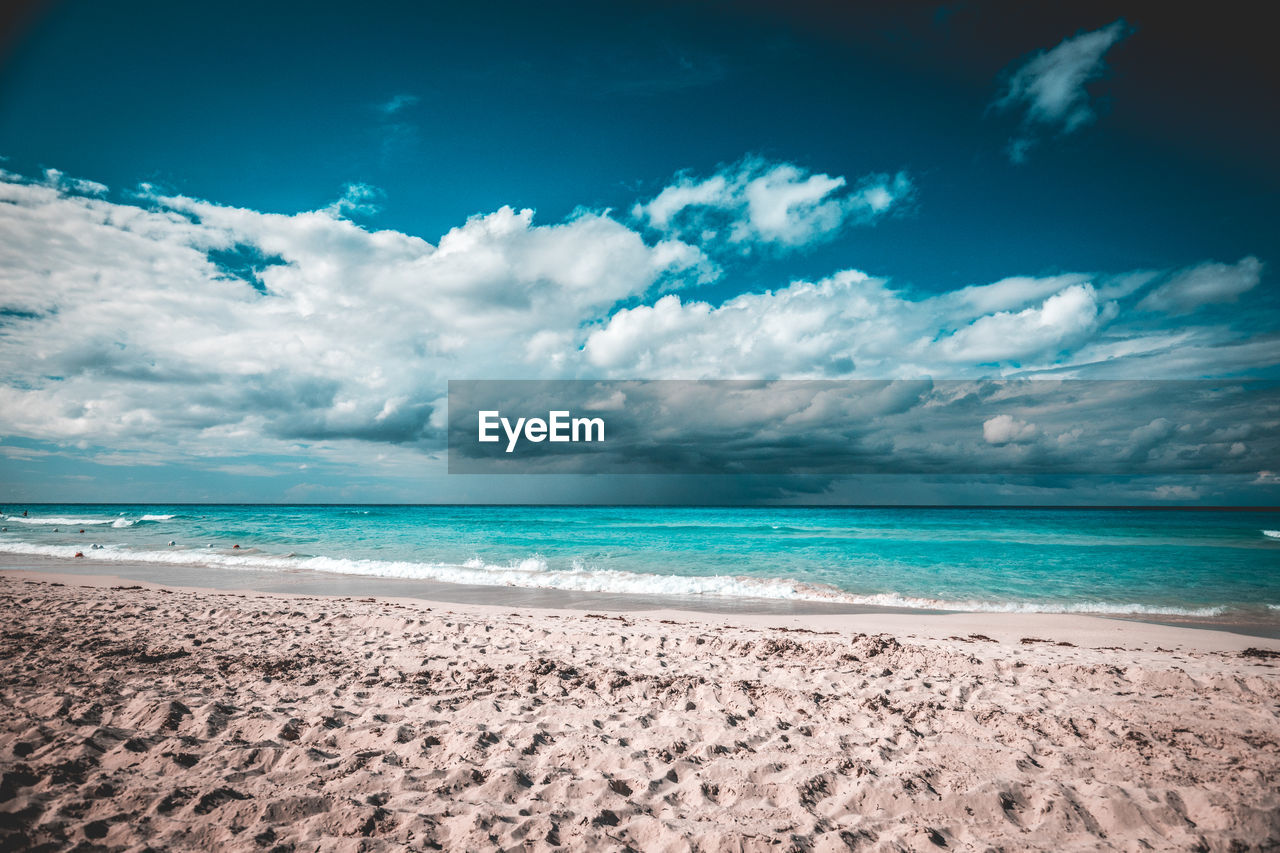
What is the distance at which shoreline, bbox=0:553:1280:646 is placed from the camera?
11.4m

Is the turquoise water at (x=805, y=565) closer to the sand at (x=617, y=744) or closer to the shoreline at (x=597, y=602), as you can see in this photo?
the shoreline at (x=597, y=602)

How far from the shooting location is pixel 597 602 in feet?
45.1

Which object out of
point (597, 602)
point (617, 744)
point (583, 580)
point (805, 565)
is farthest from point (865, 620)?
point (805, 565)

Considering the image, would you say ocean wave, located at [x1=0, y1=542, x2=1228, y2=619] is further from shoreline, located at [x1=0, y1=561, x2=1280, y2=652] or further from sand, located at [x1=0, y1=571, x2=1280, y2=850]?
sand, located at [x1=0, y1=571, x2=1280, y2=850]

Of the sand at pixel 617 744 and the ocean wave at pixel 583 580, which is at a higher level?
the sand at pixel 617 744

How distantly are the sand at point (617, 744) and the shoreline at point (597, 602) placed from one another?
330 centimetres

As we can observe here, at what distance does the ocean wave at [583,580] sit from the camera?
14109 millimetres

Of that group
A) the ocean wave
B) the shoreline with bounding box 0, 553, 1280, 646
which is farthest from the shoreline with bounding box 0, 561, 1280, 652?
the ocean wave

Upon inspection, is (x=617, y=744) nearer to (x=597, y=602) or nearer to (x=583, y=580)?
(x=597, y=602)

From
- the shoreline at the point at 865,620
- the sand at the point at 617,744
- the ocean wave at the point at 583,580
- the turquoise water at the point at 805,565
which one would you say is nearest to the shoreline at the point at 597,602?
the shoreline at the point at 865,620

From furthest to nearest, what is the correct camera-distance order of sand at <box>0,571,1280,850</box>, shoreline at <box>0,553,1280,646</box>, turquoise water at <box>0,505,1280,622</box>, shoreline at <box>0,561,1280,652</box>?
turquoise water at <box>0,505,1280,622</box> → shoreline at <box>0,553,1280,646</box> → shoreline at <box>0,561,1280,652</box> → sand at <box>0,571,1280,850</box>

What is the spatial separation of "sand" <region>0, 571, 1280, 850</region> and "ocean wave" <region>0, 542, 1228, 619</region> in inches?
241

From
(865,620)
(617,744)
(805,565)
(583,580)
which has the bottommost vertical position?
(805,565)

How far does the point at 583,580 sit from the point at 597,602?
352 centimetres
